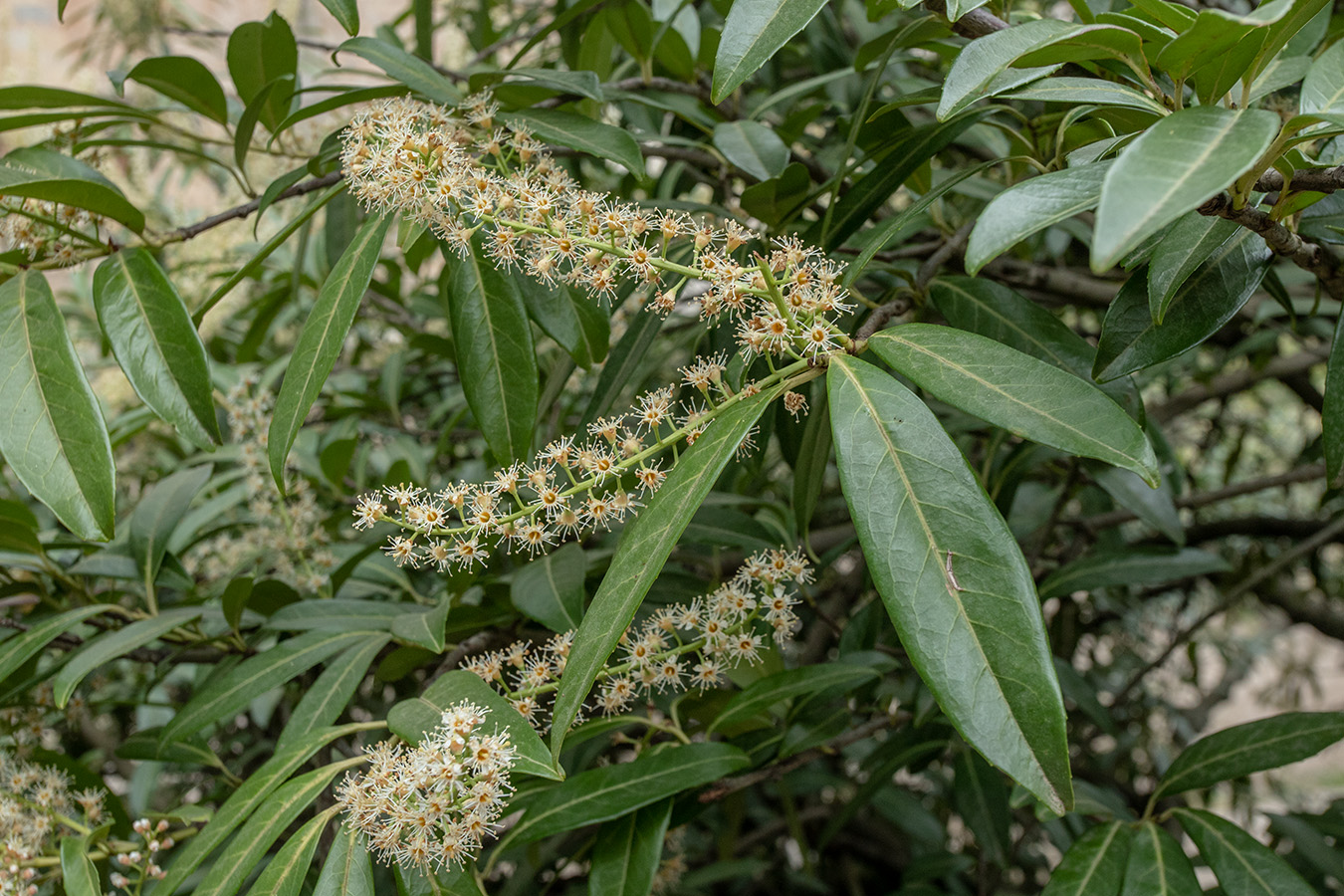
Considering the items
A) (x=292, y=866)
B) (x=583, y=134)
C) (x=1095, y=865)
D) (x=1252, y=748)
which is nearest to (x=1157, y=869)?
(x=1095, y=865)

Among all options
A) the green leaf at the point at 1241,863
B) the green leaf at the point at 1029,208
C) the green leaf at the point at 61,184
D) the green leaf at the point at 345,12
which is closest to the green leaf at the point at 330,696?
the green leaf at the point at 61,184

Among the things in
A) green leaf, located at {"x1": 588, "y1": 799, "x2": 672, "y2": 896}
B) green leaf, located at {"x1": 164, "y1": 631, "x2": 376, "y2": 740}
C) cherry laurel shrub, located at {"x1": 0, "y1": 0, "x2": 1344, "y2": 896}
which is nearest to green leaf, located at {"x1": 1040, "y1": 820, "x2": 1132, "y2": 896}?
cherry laurel shrub, located at {"x1": 0, "y1": 0, "x2": 1344, "y2": 896}

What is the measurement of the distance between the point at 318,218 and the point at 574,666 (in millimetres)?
2540

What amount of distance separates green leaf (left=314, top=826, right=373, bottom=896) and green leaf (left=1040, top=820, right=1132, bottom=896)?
580 millimetres

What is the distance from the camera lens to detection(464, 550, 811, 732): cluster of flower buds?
0.83 metres

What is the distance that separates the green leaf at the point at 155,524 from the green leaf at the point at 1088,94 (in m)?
1.07

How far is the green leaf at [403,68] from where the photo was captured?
0.89 metres

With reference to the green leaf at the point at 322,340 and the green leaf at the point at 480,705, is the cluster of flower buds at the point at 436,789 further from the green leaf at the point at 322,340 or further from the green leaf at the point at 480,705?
the green leaf at the point at 322,340

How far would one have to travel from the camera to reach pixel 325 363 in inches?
30.2

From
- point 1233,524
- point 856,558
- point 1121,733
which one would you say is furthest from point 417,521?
point 1121,733

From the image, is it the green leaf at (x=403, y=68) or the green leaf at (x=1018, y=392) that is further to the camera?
the green leaf at (x=403, y=68)

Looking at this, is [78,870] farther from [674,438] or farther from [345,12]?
[345,12]

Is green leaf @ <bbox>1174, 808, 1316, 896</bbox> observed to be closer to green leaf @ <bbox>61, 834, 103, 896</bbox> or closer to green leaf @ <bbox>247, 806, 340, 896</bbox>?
green leaf @ <bbox>247, 806, 340, 896</bbox>

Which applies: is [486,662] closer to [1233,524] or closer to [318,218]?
[1233,524]
